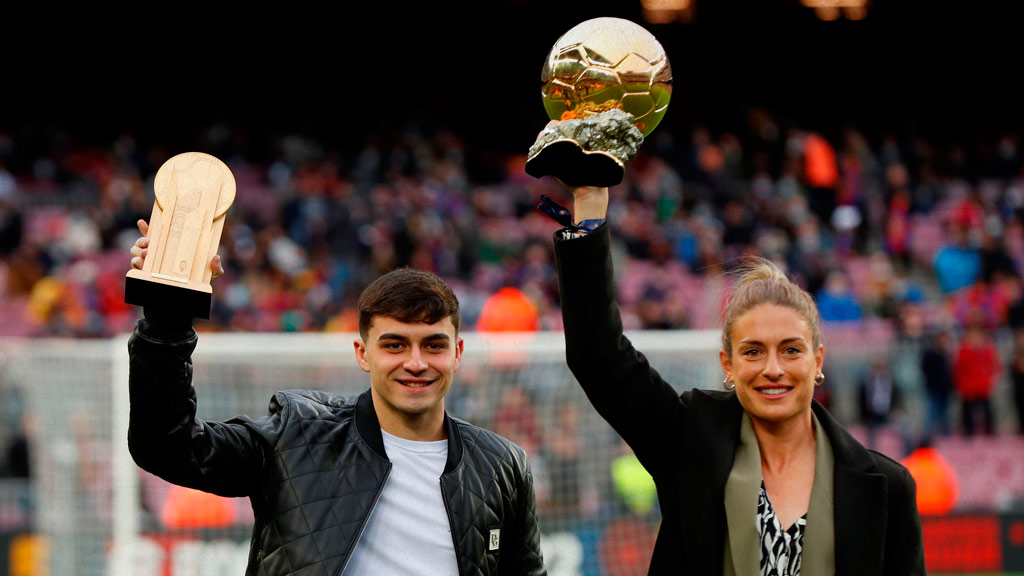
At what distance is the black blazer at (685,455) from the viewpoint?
2510 mm

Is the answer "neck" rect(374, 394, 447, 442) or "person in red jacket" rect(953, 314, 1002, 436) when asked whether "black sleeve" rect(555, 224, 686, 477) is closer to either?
"neck" rect(374, 394, 447, 442)

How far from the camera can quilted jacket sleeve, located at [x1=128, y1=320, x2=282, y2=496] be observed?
2535 millimetres

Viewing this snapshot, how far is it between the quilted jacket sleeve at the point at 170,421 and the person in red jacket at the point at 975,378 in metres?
9.00

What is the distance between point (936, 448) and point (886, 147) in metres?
9.02

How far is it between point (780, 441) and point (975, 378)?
8809mm

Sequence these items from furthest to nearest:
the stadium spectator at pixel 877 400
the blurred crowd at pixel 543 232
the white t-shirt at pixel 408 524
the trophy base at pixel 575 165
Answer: the blurred crowd at pixel 543 232, the stadium spectator at pixel 877 400, the white t-shirt at pixel 408 524, the trophy base at pixel 575 165

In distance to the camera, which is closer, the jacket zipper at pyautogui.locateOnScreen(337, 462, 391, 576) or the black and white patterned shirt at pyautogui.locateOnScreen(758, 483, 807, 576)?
the black and white patterned shirt at pyautogui.locateOnScreen(758, 483, 807, 576)

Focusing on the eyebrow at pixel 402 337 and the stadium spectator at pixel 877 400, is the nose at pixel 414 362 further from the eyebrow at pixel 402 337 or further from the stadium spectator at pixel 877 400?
the stadium spectator at pixel 877 400

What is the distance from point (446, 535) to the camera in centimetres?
279

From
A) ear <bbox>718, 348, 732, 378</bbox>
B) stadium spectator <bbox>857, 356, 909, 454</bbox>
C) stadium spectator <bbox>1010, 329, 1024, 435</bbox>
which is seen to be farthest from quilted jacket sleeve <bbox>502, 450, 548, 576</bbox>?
stadium spectator <bbox>1010, 329, 1024, 435</bbox>

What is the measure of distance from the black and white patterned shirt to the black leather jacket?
26.2 inches

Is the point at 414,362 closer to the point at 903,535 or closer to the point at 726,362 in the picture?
the point at 726,362

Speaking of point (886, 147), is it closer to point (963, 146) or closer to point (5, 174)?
point (963, 146)

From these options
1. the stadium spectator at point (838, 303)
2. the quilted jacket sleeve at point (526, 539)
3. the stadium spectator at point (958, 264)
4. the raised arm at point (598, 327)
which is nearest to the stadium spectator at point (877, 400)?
the stadium spectator at point (838, 303)
